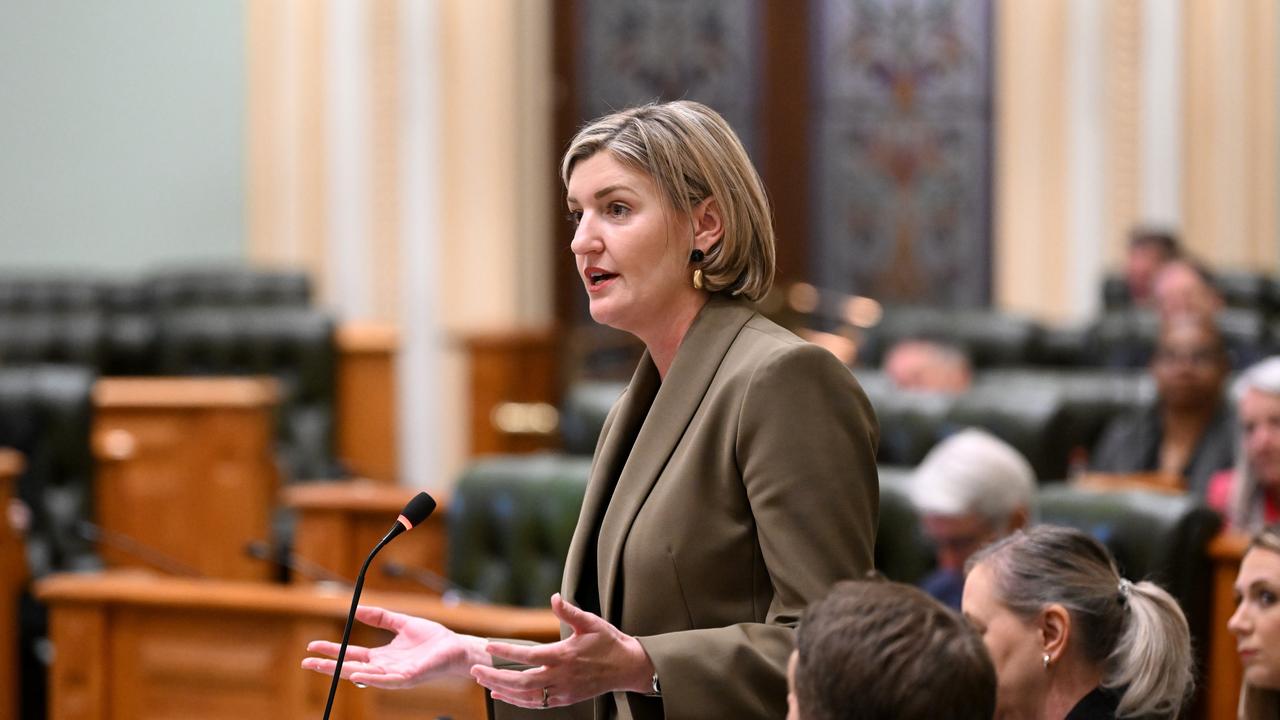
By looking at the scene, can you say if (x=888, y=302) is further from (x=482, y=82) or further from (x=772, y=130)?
(x=482, y=82)

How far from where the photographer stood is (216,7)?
8.34 meters

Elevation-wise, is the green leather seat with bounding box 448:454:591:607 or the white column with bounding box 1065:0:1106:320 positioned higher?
the white column with bounding box 1065:0:1106:320

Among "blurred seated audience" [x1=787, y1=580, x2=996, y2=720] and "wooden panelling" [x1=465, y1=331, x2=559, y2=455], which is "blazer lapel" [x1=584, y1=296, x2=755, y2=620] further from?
"wooden panelling" [x1=465, y1=331, x2=559, y2=455]

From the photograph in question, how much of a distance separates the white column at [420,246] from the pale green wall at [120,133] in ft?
2.93

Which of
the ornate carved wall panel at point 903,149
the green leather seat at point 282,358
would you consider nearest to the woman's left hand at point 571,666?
the green leather seat at point 282,358

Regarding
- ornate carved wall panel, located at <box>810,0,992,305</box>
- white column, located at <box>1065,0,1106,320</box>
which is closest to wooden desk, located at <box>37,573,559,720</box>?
white column, located at <box>1065,0,1106,320</box>

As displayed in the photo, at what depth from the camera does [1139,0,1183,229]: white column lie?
790 cm

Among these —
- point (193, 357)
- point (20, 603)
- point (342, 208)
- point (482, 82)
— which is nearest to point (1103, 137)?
point (482, 82)

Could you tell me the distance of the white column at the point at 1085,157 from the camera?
26.1ft

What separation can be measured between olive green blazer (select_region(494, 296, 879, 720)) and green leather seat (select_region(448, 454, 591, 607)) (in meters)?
2.28

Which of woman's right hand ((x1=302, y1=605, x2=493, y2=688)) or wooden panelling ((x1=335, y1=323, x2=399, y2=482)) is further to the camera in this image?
wooden panelling ((x1=335, y1=323, x2=399, y2=482))

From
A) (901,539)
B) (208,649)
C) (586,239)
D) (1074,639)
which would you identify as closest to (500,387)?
(208,649)

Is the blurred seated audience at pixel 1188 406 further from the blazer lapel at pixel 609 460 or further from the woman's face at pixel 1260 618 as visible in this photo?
the blazer lapel at pixel 609 460

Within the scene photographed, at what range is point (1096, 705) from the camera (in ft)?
6.95
